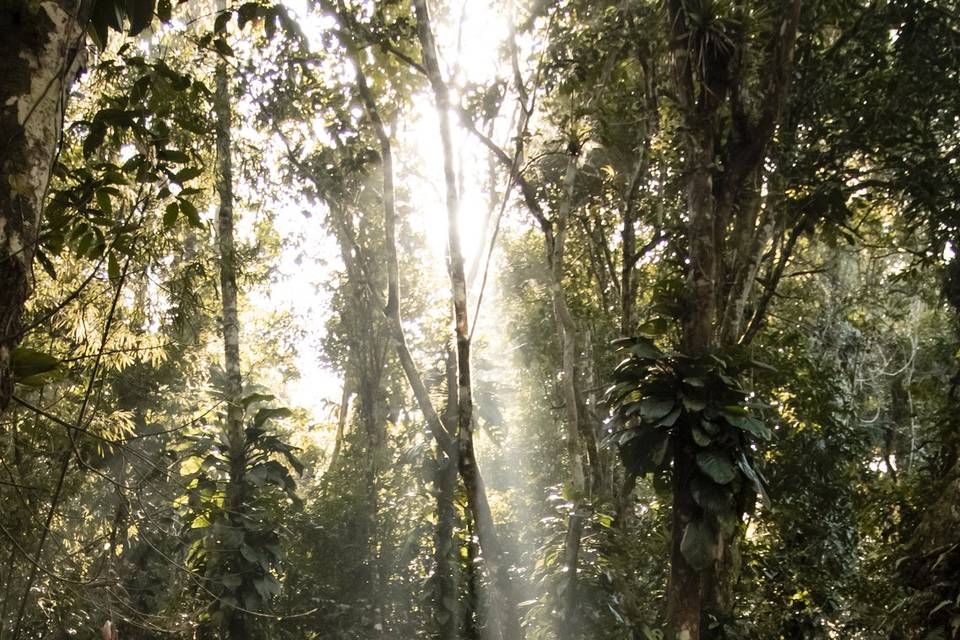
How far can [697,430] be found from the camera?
12.5 ft

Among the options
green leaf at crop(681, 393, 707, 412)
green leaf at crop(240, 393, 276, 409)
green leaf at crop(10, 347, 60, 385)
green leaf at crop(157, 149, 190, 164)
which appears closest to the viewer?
green leaf at crop(10, 347, 60, 385)

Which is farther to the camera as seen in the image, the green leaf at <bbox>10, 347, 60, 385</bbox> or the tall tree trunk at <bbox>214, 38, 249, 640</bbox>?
the tall tree trunk at <bbox>214, 38, 249, 640</bbox>

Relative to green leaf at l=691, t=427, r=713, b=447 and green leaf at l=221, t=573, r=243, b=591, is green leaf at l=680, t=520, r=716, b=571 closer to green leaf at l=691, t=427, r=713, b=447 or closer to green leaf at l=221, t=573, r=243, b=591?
green leaf at l=691, t=427, r=713, b=447

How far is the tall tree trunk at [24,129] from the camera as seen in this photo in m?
1.41

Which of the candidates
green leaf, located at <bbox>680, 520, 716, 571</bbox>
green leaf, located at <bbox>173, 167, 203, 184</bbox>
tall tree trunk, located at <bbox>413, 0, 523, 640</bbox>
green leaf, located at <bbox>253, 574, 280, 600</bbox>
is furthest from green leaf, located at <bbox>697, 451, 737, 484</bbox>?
green leaf, located at <bbox>253, 574, 280, 600</bbox>

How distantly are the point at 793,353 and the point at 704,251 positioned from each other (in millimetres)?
3048

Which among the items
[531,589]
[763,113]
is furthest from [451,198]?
[531,589]

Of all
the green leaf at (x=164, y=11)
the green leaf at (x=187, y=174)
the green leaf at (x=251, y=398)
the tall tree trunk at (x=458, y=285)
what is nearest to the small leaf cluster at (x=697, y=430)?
the tall tree trunk at (x=458, y=285)

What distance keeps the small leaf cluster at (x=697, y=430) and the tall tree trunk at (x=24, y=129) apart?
2.94m

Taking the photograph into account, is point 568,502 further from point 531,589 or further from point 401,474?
point 401,474

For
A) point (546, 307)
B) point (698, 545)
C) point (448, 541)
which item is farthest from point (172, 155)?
point (546, 307)

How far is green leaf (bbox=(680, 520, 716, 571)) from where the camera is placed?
12.1 feet

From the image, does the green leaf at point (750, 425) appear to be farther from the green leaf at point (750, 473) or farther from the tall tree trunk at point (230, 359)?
the tall tree trunk at point (230, 359)

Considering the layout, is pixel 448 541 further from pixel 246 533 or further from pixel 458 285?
pixel 458 285
